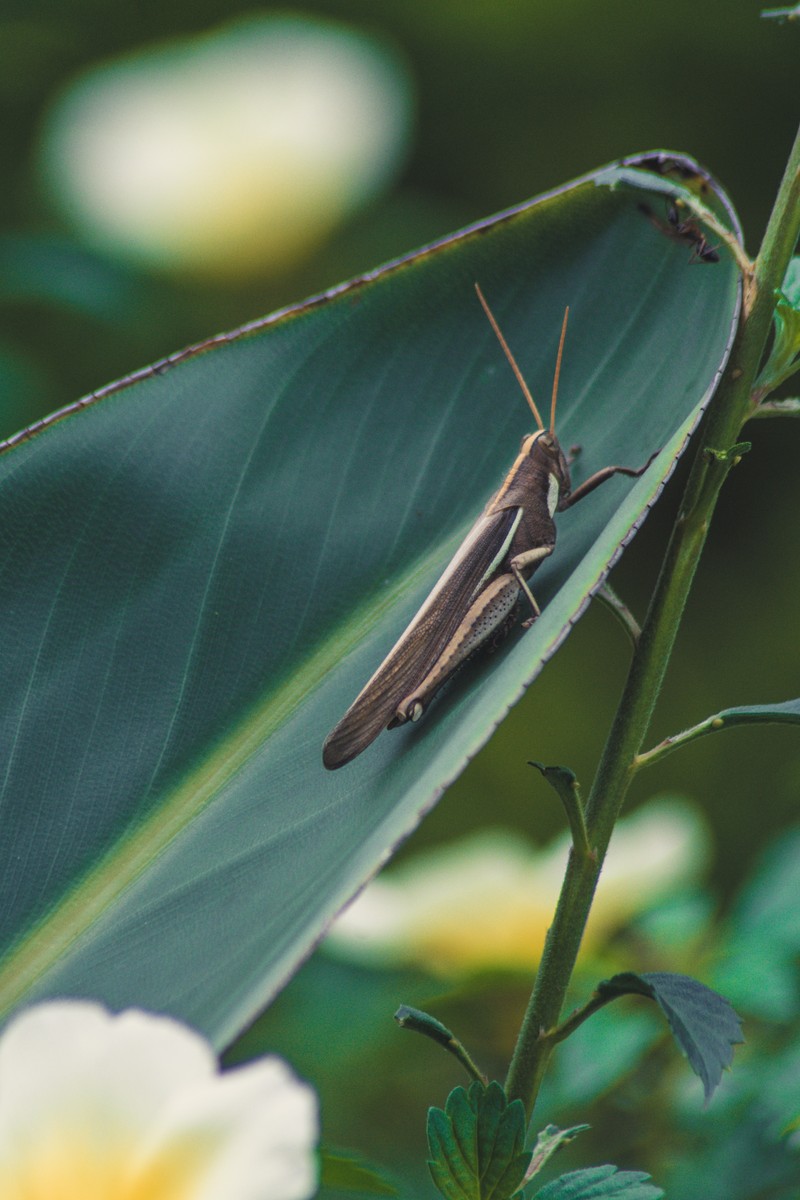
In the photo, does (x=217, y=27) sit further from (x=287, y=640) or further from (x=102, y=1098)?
(x=102, y=1098)

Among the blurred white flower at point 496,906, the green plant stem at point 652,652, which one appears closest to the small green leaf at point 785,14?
the green plant stem at point 652,652

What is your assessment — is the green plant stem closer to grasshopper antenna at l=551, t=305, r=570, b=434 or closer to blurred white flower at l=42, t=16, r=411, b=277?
grasshopper antenna at l=551, t=305, r=570, b=434

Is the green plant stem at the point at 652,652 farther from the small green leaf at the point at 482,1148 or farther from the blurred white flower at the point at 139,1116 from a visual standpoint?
the blurred white flower at the point at 139,1116

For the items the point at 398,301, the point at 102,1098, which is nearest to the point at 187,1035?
the point at 102,1098

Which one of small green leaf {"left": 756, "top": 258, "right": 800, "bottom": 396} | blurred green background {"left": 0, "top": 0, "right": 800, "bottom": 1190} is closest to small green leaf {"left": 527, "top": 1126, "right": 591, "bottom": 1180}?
small green leaf {"left": 756, "top": 258, "right": 800, "bottom": 396}

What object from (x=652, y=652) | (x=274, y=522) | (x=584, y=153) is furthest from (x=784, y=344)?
(x=584, y=153)

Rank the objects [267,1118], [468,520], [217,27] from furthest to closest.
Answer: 1. [217,27]
2. [468,520]
3. [267,1118]
